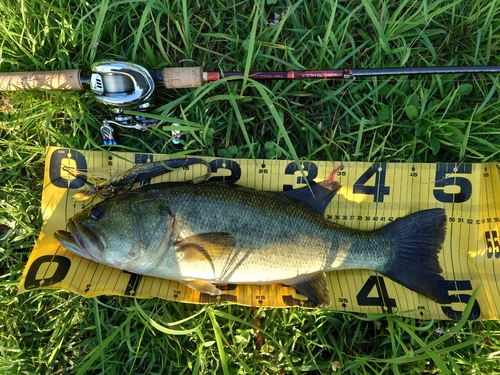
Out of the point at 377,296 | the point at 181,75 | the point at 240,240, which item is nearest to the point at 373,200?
the point at 377,296

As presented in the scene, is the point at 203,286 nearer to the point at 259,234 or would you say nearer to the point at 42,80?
the point at 259,234

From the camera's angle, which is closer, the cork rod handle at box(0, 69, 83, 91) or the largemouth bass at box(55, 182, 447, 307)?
the largemouth bass at box(55, 182, 447, 307)

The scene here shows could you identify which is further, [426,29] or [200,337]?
[426,29]

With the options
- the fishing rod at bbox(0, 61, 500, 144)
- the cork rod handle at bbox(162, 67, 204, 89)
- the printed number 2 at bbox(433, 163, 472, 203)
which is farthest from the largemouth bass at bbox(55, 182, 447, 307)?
the cork rod handle at bbox(162, 67, 204, 89)

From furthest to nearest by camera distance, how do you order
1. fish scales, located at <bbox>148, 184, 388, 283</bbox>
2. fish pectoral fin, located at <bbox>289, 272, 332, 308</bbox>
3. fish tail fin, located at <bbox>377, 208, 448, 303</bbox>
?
1. fish tail fin, located at <bbox>377, 208, 448, 303</bbox>
2. fish pectoral fin, located at <bbox>289, 272, 332, 308</bbox>
3. fish scales, located at <bbox>148, 184, 388, 283</bbox>

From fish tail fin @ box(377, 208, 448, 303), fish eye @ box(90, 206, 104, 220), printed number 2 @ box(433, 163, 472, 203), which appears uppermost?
printed number 2 @ box(433, 163, 472, 203)

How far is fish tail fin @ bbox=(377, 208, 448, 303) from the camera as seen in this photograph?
2750mm

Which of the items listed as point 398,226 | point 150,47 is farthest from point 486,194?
point 150,47

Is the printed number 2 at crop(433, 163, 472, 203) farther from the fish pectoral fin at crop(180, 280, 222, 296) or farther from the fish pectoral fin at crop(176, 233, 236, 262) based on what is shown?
the fish pectoral fin at crop(180, 280, 222, 296)

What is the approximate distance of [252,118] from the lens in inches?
112

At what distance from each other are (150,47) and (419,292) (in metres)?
2.82

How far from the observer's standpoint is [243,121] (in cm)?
281

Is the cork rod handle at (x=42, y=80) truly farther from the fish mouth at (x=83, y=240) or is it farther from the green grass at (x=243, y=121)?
the fish mouth at (x=83, y=240)

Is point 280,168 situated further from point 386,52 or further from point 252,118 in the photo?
point 386,52
